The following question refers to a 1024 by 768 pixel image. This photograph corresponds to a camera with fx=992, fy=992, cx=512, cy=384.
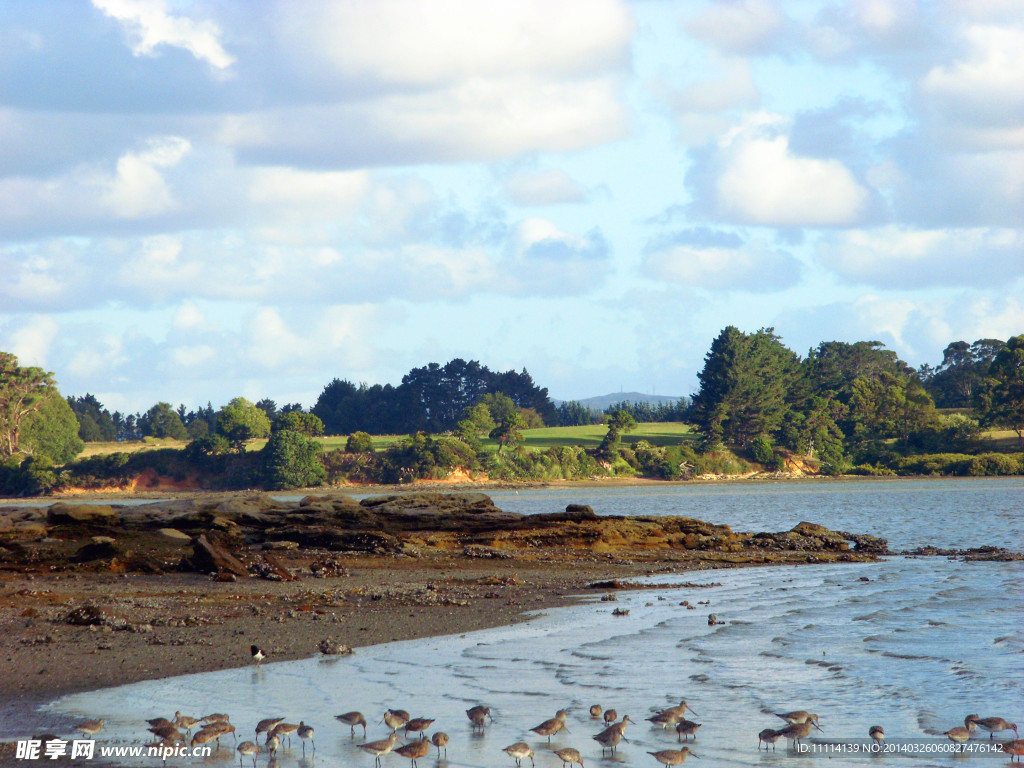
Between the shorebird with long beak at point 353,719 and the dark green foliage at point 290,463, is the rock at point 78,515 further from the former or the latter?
the dark green foliage at point 290,463

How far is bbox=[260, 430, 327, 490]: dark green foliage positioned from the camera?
10306 centimetres

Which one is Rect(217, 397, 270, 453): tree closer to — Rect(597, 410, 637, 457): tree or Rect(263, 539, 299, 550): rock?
Rect(597, 410, 637, 457): tree

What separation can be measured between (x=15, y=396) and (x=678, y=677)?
389 feet

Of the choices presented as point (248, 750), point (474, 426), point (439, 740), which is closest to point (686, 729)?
point (439, 740)

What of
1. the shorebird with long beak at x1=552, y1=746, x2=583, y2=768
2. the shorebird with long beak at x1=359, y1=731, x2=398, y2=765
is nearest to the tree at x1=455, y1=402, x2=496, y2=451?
the shorebird with long beak at x1=359, y1=731, x2=398, y2=765

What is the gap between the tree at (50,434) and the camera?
378ft

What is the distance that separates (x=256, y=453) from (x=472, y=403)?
5142cm

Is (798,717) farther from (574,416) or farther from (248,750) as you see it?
(574,416)

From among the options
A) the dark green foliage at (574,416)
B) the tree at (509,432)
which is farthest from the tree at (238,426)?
the dark green foliage at (574,416)

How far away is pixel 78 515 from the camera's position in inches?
1099

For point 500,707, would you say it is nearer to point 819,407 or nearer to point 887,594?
point 887,594

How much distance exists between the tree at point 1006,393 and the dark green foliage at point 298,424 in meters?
75.4

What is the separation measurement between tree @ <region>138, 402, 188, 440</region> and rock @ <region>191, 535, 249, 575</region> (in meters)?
151

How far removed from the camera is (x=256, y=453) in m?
111
